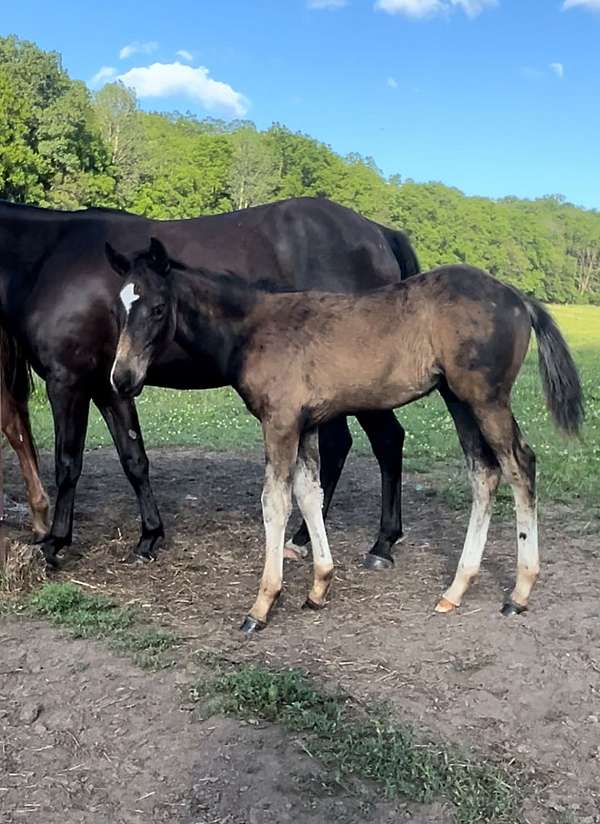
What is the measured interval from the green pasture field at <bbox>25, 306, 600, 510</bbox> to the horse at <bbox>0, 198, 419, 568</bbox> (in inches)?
54.0

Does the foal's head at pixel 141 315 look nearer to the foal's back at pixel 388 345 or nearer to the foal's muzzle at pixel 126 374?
the foal's muzzle at pixel 126 374

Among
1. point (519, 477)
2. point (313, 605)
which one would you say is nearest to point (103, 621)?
point (313, 605)

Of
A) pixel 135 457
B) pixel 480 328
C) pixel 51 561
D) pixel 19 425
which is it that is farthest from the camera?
pixel 19 425

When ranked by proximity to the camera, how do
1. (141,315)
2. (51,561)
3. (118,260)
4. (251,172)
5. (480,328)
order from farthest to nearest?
(251,172) < (51,561) < (118,260) < (480,328) < (141,315)

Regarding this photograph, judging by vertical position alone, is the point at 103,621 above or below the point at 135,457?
below

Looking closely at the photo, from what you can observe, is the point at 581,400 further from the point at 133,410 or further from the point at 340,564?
the point at 133,410

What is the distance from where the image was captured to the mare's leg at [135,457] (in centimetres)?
523

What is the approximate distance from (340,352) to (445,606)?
149 cm

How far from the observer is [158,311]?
3.97 metres

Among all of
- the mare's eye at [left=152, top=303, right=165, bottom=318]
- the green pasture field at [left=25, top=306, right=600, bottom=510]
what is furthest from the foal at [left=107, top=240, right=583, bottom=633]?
the green pasture field at [left=25, top=306, right=600, bottom=510]

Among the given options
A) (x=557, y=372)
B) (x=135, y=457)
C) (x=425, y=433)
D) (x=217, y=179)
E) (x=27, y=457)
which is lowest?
(x=425, y=433)

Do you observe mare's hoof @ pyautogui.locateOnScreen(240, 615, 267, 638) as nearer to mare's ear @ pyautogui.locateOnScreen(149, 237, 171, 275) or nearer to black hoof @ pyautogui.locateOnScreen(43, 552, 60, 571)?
black hoof @ pyautogui.locateOnScreen(43, 552, 60, 571)

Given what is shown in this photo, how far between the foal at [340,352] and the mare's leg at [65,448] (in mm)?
1072

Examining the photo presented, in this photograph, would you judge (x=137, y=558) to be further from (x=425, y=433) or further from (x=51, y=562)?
(x=425, y=433)
